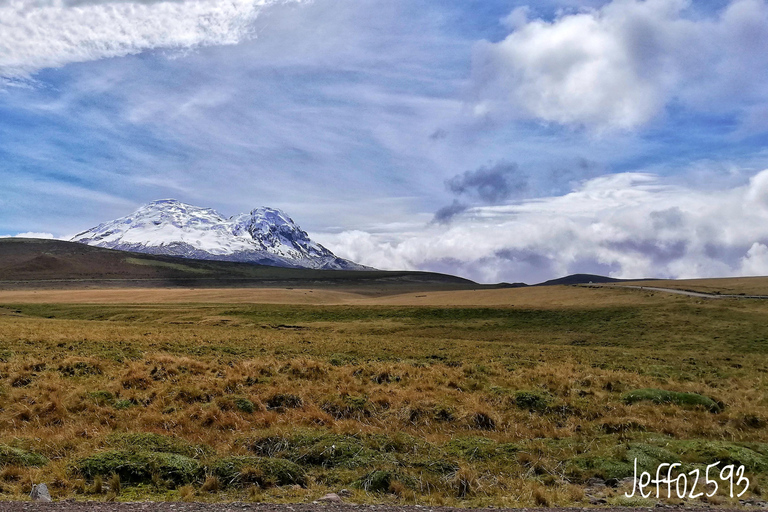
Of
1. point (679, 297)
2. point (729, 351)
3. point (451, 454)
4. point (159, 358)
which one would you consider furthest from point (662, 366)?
point (679, 297)

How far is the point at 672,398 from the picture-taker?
17.6 meters

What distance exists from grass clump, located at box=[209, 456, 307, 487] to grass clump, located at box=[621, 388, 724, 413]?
12.7 metres

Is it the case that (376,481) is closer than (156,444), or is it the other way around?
(376,481)

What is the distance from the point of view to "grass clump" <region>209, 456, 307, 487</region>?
31.3 ft

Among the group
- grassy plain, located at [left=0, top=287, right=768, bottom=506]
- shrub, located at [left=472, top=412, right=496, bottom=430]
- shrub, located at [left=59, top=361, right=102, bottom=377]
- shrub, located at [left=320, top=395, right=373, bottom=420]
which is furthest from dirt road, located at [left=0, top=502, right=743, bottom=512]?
shrub, located at [left=59, top=361, right=102, bottom=377]

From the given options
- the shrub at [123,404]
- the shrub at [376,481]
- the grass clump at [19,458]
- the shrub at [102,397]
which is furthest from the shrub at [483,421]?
the shrub at [102,397]

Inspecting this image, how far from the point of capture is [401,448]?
38.3 ft

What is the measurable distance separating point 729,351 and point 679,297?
28.5 m

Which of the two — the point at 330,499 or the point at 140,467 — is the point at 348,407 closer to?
the point at 330,499

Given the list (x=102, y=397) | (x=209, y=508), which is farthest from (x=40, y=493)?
(x=102, y=397)

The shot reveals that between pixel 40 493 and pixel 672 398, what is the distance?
1836cm

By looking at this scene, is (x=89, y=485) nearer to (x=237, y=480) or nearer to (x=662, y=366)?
(x=237, y=480)

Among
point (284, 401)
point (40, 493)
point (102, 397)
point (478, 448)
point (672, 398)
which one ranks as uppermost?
point (40, 493)

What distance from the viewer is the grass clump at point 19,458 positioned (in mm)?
9750
